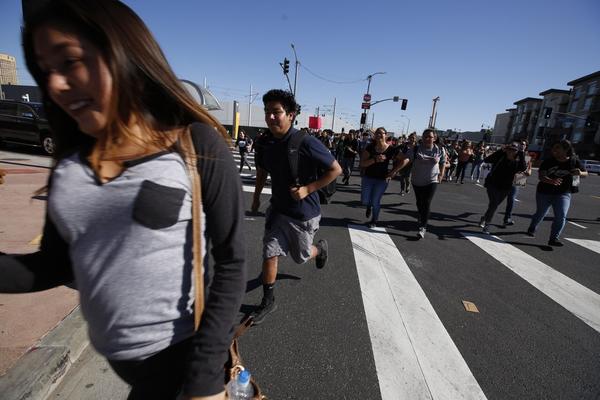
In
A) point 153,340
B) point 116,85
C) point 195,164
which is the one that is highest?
point 116,85

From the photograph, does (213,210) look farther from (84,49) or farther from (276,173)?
(276,173)

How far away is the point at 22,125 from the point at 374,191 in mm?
12567

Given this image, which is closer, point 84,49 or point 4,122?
point 84,49

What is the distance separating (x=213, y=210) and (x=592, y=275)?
606 centimetres

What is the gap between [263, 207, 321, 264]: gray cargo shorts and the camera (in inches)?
114

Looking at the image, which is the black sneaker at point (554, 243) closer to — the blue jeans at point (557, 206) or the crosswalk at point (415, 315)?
the blue jeans at point (557, 206)

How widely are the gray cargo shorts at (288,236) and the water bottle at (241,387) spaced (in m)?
1.72

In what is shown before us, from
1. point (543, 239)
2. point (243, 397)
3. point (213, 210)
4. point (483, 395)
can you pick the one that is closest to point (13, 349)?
point (243, 397)

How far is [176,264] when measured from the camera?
899mm

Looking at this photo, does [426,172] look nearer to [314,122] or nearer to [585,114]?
[314,122]

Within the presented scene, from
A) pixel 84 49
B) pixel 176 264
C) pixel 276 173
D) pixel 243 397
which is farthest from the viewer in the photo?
pixel 276 173

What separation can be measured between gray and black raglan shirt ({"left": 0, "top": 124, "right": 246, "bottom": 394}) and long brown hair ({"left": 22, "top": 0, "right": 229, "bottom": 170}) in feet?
0.27

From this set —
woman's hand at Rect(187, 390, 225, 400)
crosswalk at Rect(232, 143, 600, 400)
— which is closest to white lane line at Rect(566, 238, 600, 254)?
crosswalk at Rect(232, 143, 600, 400)

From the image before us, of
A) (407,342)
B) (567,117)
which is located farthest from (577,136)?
(407,342)
